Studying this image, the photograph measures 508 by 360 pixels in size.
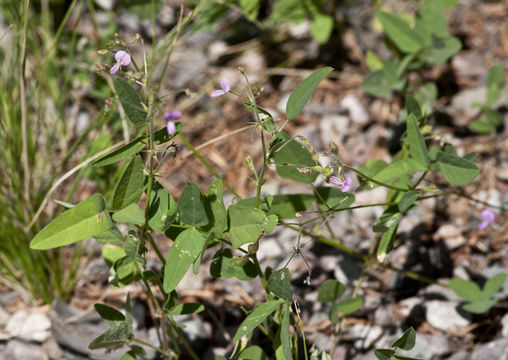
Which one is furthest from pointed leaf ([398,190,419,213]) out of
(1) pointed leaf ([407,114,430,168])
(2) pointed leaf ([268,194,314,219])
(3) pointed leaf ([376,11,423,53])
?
(3) pointed leaf ([376,11,423,53])

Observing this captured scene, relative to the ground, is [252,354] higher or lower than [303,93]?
lower

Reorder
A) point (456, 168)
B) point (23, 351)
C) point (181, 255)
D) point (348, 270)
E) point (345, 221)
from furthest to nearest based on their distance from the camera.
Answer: point (345, 221), point (348, 270), point (23, 351), point (456, 168), point (181, 255)

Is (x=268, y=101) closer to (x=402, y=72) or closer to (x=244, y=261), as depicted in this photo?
(x=402, y=72)

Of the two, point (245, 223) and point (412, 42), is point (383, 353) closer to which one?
point (245, 223)

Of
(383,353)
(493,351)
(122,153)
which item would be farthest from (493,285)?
(122,153)

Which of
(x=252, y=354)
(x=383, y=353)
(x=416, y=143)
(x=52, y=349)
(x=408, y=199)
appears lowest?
(x=52, y=349)

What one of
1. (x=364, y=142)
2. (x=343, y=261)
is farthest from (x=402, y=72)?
(x=343, y=261)

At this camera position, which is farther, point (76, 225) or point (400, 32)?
point (400, 32)

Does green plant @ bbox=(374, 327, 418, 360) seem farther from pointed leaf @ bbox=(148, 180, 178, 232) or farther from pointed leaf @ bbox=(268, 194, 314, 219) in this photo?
pointed leaf @ bbox=(148, 180, 178, 232)
